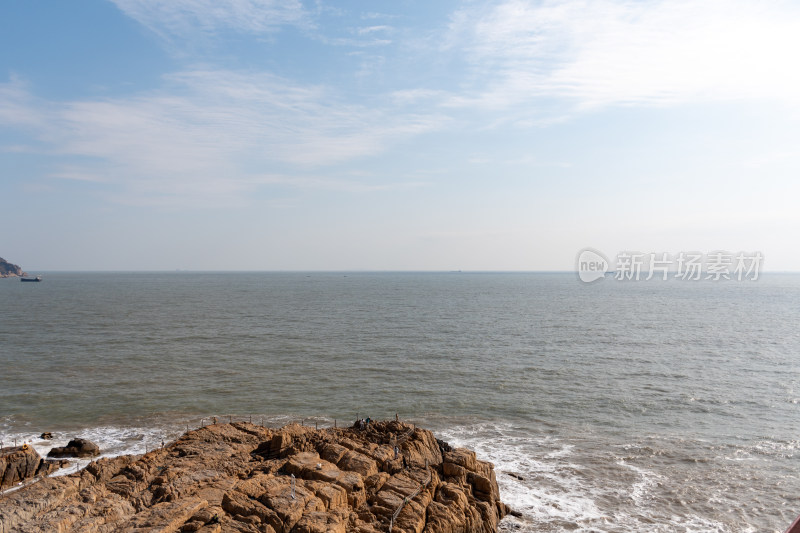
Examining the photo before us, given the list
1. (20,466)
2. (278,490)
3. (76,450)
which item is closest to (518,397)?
(278,490)

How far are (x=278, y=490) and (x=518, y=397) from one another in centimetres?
2486

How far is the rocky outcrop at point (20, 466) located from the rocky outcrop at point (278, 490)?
5.22m

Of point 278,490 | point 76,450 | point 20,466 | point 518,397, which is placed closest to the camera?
point 278,490

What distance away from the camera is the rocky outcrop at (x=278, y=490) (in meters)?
15.3

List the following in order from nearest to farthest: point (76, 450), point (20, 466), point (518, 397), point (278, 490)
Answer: point (278, 490)
point (20, 466)
point (76, 450)
point (518, 397)

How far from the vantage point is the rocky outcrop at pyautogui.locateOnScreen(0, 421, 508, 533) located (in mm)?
15305

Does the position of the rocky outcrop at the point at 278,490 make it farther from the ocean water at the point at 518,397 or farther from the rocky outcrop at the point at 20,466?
the rocky outcrop at the point at 20,466

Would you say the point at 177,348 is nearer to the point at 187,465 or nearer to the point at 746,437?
the point at 187,465

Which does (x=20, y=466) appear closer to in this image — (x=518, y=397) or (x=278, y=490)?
(x=278, y=490)

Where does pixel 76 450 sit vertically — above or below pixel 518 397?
below

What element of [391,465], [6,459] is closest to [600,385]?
[391,465]

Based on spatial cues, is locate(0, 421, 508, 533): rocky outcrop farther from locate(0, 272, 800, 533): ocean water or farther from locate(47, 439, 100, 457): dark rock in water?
locate(47, 439, 100, 457): dark rock in water

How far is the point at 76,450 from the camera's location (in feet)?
82.5

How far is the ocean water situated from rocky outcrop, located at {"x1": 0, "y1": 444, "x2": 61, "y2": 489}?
3591mm
